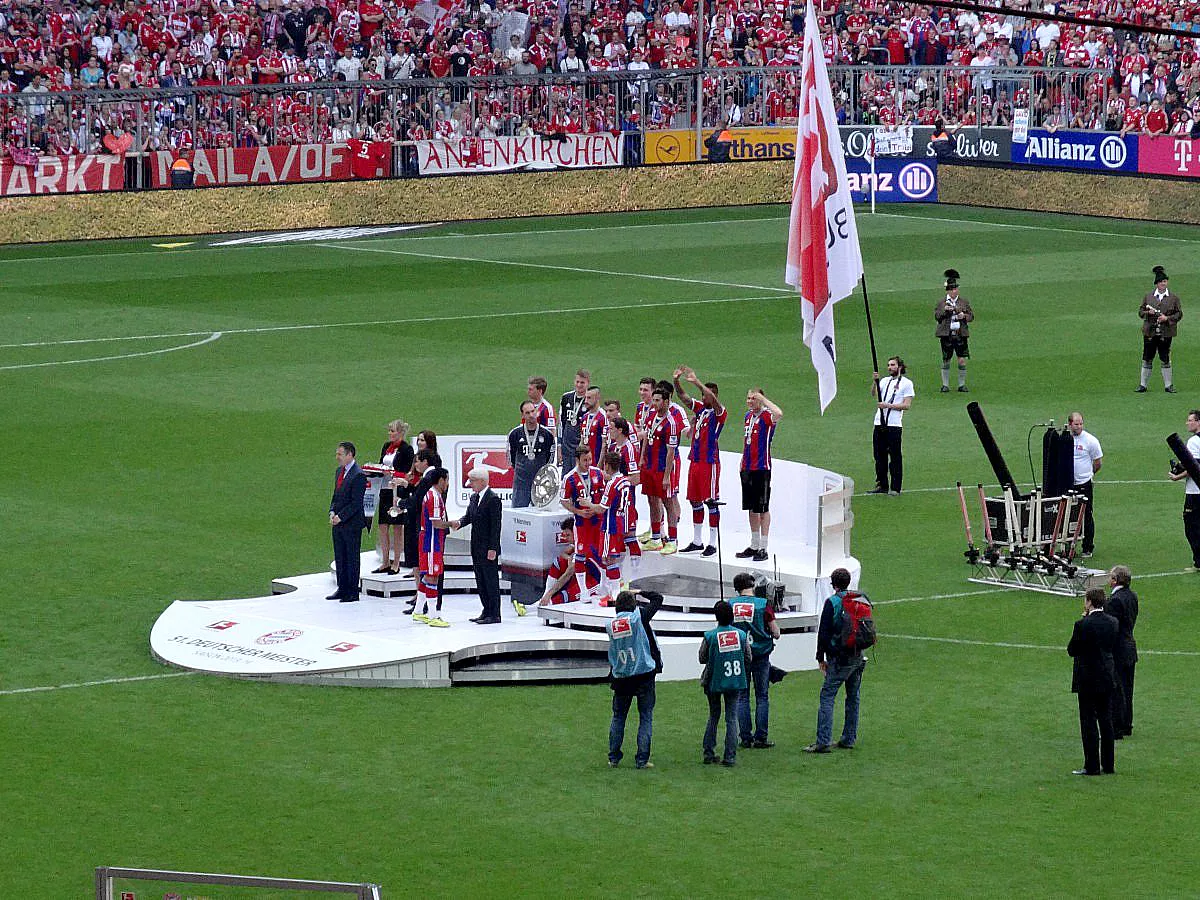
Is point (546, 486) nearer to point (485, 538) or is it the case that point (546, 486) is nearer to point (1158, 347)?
point (485, 538)

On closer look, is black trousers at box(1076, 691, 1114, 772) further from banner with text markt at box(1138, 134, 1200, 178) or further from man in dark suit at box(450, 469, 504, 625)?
banner with text markt at box(1138, 134, 1200, 178)

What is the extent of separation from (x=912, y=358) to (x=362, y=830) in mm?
22418

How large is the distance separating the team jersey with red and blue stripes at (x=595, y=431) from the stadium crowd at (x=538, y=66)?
31199 mm

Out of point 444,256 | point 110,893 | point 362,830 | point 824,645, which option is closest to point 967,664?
point 824,645

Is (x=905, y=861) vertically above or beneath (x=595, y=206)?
beneath

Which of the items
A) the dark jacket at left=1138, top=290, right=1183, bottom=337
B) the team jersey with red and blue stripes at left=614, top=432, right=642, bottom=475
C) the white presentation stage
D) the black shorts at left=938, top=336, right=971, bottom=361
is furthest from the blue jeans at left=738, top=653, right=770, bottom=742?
the dark jacket at left=1138, top=290, right=1183, bottom=337

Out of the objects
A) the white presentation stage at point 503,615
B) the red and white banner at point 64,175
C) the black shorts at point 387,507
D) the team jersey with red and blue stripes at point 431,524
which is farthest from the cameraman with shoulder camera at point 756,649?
the red and white banner at point 64,175

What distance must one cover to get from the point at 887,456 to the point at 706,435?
4.35 metres

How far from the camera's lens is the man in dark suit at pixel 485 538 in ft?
61.4

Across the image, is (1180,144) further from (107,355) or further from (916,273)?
(107,355)

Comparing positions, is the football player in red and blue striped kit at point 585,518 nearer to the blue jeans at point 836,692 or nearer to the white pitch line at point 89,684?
the white pitch line at point 89,684

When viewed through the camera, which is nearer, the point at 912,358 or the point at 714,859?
the point at 714,859

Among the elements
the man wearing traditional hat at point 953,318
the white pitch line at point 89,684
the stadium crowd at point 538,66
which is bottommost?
the white pitch line at point 89,684

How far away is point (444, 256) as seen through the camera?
160ft
